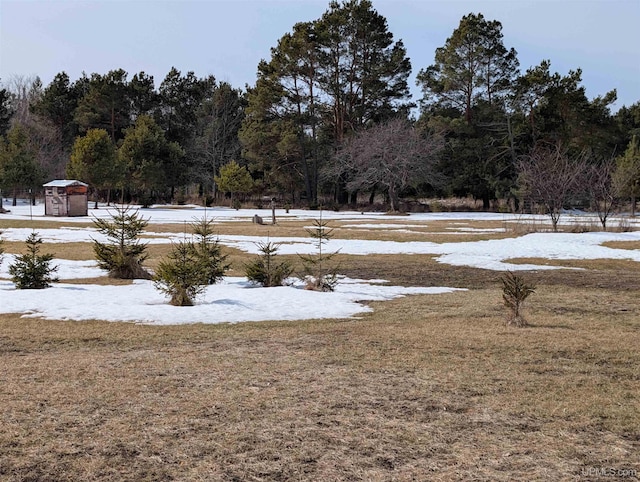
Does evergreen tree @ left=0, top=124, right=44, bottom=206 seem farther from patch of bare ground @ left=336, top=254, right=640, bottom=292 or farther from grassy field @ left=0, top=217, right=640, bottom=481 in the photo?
grassy field @ left=0, top=217, right=640, bottom=481

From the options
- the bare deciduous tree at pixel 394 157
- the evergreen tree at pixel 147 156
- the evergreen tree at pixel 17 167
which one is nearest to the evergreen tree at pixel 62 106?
the evergreen tree at pixel 147 156

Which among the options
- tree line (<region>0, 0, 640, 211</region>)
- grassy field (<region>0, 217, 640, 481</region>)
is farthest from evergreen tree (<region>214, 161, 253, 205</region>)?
grassy field (<region>0, 217, 640, 481</region>)

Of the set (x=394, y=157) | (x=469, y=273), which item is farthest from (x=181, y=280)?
(x=394, y=157)

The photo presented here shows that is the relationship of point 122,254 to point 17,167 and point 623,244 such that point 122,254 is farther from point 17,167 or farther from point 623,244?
point 17,167

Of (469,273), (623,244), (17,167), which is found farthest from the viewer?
(17,167)

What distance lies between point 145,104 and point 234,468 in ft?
240

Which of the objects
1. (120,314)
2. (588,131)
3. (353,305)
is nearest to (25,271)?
(120,314)

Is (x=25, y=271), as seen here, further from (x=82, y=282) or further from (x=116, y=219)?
(x=116, y=219)

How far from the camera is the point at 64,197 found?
4181cm

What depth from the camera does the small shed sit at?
137 feet

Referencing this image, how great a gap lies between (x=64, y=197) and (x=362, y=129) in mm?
29299

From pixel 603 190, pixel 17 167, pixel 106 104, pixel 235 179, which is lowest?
pixel 603 190

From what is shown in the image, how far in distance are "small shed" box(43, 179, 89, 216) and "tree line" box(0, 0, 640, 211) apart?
9.62 metres

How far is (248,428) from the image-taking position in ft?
14.7
